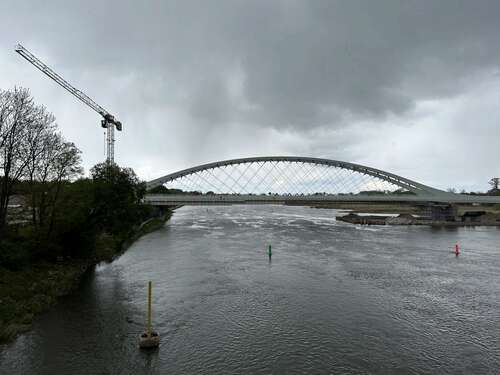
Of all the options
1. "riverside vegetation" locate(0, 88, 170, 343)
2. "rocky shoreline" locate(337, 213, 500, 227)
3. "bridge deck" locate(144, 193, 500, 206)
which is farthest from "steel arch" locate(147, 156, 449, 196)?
"riverside vegetation" locate(0, 88, 170, 343)

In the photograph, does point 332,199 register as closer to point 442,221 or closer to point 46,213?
point 442,221

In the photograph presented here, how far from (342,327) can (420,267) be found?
14.6 metres

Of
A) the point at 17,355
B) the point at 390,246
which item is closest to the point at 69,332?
the point at 17,355

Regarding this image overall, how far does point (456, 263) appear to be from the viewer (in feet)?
85.9

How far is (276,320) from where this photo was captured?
14.0 m

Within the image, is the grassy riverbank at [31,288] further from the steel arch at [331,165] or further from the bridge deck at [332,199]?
the steel arch at [331,165]

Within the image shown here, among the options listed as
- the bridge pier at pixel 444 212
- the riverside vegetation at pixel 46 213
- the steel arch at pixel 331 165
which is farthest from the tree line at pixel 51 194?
the bridge pier at pixel 444 212

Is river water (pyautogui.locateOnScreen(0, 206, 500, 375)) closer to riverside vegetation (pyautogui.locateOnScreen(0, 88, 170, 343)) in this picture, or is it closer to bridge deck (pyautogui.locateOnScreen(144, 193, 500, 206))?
riverside vegetation (pyautogui.locateOnScreen(0, 88, 170, 343))

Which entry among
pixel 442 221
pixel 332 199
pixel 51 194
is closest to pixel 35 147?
pixel 51 194

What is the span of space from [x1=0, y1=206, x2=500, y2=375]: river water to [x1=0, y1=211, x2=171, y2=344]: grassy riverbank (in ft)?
2.01

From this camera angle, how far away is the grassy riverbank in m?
13.0

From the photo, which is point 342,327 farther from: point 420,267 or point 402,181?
point 402,181

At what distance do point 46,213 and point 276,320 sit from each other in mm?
18254

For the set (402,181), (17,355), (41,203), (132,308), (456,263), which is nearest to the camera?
(17,355)
